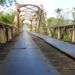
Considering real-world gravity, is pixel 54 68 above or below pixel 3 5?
below

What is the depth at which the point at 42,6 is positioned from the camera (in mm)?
62562

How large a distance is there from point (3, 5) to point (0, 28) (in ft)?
16.7

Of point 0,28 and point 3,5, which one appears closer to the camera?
point 3,5

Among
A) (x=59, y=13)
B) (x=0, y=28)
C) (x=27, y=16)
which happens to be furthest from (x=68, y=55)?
(x=27, y=16)

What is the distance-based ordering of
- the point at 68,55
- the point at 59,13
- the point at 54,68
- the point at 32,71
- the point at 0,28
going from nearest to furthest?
the point at 32,71
the point at 54,68
the point at 68,55
the point at 0,28
the point at 59,13

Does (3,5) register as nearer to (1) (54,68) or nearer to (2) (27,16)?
(1) (54,68)

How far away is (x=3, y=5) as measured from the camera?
15859 millimetres

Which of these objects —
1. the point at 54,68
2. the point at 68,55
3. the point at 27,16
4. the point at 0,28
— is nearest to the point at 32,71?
the point at 54,68

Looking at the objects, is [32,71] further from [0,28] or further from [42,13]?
[42,13]

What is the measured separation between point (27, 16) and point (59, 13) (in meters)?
56.7

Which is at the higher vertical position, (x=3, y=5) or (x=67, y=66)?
(x=3, y=5)

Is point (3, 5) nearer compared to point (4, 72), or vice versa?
point (4, 72)

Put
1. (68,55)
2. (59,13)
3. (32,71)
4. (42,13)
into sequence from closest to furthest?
(32,71), (68,55), (59,13), (42,13)

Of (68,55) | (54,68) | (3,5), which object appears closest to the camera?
(54,68)
